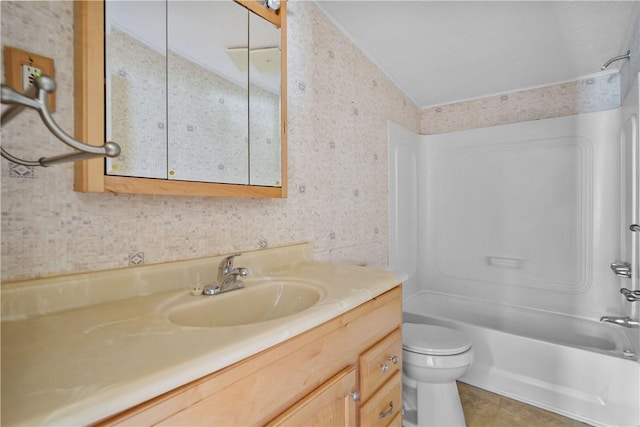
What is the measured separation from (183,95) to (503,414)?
2.21m

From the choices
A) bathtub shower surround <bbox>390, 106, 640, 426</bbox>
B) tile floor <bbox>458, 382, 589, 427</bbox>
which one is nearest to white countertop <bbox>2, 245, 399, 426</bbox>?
bathtub shower surround <bbox>390, 106, 640, 426</bbox>

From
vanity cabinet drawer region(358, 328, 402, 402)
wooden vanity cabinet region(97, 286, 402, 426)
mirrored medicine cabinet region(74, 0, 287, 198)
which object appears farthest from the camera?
vanity cabinet drawer region(358, 328, 402, 402)

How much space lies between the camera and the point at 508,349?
6.02ft

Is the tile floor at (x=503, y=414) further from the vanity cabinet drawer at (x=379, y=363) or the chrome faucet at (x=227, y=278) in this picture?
the chrome faucet at (x=227, y=278)

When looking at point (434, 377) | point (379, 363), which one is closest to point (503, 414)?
point (434, 377)

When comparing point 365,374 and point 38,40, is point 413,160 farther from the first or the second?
point 38,40

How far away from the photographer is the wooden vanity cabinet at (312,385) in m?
0.50

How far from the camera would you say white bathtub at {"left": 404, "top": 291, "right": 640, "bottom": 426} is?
1.54m

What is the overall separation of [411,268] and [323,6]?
2.00m

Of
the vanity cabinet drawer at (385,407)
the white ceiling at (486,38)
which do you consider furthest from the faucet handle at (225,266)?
the white ceiling at (486,38)

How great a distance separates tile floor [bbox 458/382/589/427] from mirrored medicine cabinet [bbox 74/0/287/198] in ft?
5.38

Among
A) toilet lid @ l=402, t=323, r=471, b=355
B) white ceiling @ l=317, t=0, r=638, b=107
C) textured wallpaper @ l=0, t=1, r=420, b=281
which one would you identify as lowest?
toilet lid @ l=402, t=323, r=471, b=355

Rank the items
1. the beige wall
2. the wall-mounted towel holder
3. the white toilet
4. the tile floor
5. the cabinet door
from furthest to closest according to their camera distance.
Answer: the beige wall
the tile floor
the white toilet
the cabinet door
the wall-mounted towel holder

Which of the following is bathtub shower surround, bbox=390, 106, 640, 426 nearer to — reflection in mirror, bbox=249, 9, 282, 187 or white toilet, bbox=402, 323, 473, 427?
white toilet, bbox=402, 323, 473, 427
